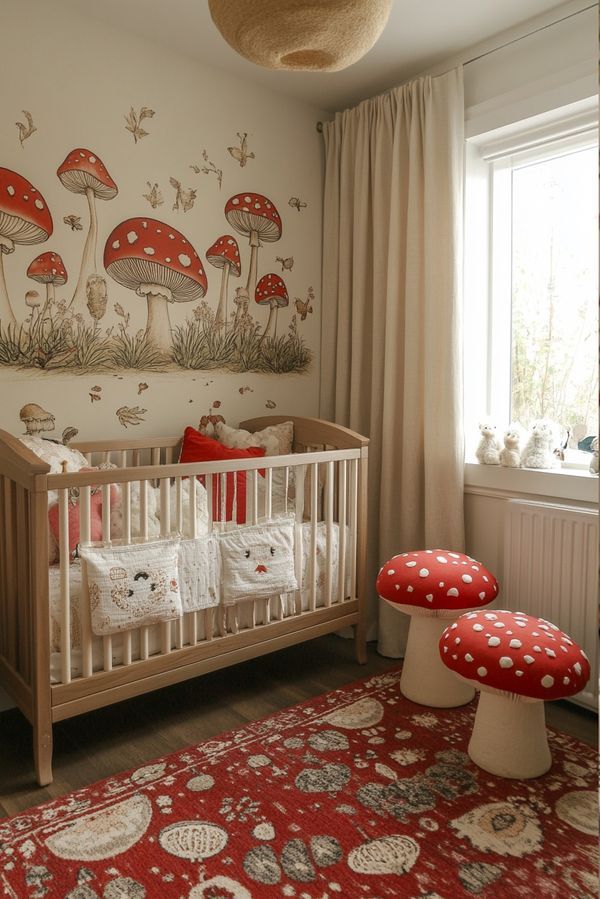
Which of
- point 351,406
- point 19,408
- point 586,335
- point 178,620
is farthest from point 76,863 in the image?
point 586,335

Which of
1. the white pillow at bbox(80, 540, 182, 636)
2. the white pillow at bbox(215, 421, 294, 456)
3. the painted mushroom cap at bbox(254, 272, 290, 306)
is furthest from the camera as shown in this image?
the painted mushroom cap at bbox(254, 272, 290, 306)

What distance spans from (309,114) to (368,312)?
1014 mm

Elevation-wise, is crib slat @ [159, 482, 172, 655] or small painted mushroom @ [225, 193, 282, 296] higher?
small painted mushroom @ [225, 193, 282, 296]

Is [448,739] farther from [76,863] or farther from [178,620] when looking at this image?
[76,863]

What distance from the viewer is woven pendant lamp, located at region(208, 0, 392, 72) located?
1338mm

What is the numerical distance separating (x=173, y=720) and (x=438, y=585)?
1.00 m

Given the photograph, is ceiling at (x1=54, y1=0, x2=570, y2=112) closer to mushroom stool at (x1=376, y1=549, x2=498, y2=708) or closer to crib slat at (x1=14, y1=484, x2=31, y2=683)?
crib slat at (x1=14, y1=484, x2=31, y2=683)

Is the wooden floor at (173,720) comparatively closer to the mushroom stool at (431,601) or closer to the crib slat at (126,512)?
the mushroom stool at (431,601)

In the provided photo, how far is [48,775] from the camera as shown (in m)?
1.86

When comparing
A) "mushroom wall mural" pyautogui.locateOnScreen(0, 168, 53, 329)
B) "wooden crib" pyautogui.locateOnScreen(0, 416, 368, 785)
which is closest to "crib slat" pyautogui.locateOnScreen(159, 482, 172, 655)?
"wooden crib" pyautogui.locateOnScreen(0, 416, 368, 785)

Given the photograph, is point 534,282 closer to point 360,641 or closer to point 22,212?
point 360,641

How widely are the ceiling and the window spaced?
0.39 meters

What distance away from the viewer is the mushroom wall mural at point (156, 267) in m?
2.58

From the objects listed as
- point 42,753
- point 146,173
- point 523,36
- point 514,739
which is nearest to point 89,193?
point 146,173
